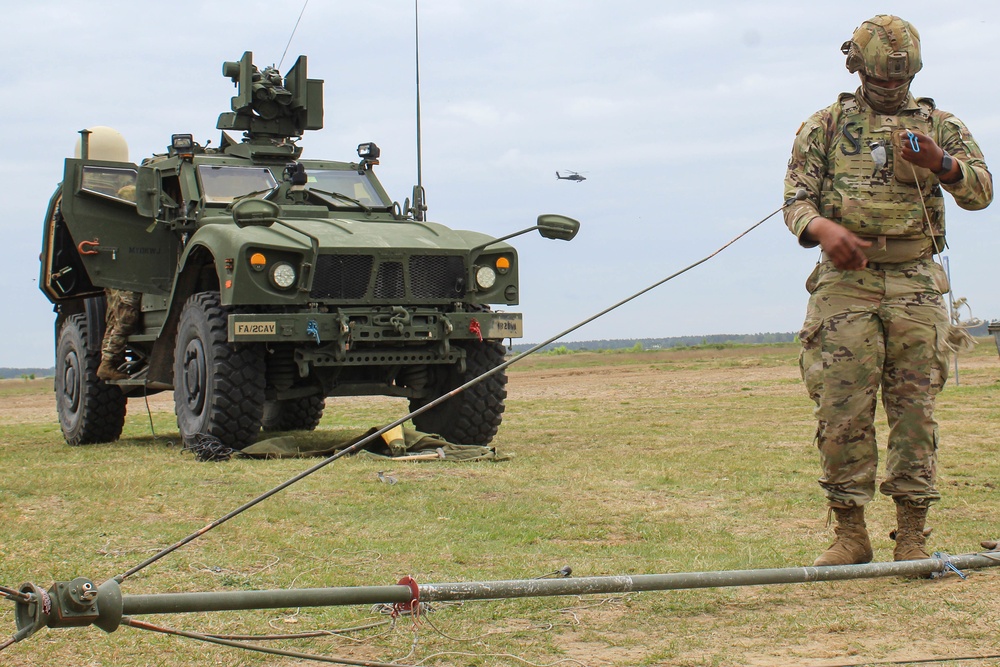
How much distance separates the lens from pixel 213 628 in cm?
354

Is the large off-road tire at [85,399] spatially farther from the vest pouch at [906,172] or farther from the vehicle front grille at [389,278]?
the vest pouch at [906,172]

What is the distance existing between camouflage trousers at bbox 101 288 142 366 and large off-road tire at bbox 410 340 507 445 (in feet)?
8.77

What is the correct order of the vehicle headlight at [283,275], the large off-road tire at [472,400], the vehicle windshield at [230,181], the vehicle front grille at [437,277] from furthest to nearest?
1. the vehicle windshield at [230,181]
2. the large off-road tire at [472,400]
3. the vehicle front grille at [437,277]
4. the vehicle headlight at [283,275]

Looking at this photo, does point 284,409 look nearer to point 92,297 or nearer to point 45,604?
point 92,297

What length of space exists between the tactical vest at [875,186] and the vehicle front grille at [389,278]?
14.1 feet

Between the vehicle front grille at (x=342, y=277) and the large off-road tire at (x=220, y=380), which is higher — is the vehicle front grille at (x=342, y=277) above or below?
above

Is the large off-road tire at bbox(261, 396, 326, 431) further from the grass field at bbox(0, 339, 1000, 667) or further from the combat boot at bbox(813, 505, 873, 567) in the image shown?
the combat boot at bbox(813, 505, 873, 567)

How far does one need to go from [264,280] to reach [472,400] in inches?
69.2

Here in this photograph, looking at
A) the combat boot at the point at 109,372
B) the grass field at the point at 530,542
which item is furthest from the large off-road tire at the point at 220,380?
the combat boot at the point at 109,372

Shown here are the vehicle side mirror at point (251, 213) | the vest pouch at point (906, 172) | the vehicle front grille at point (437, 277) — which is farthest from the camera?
the vehicle front grille at point (437, 277)

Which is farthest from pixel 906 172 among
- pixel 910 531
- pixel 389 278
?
pixel 389 278

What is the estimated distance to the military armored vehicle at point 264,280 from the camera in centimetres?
800

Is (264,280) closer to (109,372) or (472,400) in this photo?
(472,400)

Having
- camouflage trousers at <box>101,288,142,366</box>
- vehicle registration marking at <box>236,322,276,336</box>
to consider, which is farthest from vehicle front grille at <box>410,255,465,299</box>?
camouflage trousers at <box>101,288,142,366</box>
